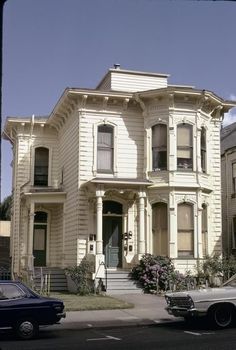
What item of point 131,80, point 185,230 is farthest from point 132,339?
point 131,80

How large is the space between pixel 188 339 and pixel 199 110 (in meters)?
14.8

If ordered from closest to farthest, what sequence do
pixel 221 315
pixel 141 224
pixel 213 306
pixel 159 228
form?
pixel 213 306 < pixel 221 315 < pixel 141 224 < pixel 159 228

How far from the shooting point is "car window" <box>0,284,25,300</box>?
446 inches

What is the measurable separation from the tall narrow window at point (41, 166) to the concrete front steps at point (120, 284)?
877 centimetres

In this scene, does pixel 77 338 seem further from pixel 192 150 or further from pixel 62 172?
pixel 62 172

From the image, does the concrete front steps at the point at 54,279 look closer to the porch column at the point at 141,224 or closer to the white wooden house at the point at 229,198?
the porch column at the point at 141,224

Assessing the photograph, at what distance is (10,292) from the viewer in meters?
11.5

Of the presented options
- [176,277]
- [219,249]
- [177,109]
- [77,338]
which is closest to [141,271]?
[176,277]

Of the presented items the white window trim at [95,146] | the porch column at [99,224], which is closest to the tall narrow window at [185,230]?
the white window trim at [95,146]

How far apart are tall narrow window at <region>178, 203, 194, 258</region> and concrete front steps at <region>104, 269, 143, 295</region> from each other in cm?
271

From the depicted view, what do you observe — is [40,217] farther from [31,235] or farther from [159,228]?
[159,228]

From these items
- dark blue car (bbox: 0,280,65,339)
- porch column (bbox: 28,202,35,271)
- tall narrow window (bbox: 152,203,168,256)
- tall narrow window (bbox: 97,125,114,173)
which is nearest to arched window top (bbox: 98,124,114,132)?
tall narrow window (bbox: 97,125,114,173)

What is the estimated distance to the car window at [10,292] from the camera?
37.2ft

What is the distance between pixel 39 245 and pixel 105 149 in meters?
7.35
